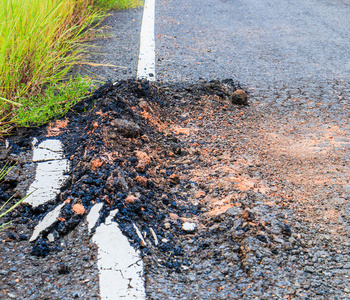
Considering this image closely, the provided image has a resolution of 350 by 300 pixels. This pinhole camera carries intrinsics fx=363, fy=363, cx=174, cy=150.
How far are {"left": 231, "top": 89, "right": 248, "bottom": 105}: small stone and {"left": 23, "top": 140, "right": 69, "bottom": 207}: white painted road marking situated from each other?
5.32 ft

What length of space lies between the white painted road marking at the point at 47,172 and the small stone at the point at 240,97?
1.62 m

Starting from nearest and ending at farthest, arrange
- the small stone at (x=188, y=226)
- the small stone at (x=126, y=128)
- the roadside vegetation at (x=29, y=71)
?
the small stone at (x=188, y=226) → the small stone at (x=126, y=128) → the roadside vegetation at (x=29, y=71)

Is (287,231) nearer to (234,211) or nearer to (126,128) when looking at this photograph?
(234,211)

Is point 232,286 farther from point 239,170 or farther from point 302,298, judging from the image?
point 239,170

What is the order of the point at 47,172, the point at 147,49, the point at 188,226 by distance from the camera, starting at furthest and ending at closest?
1. the point at 147,49
2. the point at 47,172
3. the point at 188,226

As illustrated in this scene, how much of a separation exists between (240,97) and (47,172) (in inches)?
72.6

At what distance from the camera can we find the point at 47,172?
234 centimetres

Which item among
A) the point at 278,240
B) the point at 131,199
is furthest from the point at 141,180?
the point at 278,240

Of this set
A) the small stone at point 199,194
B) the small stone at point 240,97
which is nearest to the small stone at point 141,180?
the small stone at point 199,194

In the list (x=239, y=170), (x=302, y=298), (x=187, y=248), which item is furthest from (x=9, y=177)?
(x=302, y=298)

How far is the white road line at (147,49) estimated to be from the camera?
367 centimetres

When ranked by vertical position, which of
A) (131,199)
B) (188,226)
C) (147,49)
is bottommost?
(188,226)

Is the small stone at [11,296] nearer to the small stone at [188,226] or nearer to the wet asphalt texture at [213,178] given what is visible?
the wet asphalt texture at [213,178]

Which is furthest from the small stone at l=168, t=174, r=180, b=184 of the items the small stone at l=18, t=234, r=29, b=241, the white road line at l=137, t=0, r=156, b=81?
the white road line at l=137, t=0, r=156, b=81
